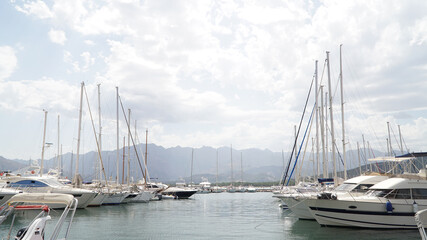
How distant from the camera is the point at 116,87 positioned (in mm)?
61844

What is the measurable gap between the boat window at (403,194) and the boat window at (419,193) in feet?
1.16

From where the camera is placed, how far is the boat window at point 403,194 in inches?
934

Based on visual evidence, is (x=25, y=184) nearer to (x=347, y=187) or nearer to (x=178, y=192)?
(x=347, y=187)

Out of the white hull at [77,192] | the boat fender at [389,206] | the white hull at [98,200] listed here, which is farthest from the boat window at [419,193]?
the white hull at [98,200]

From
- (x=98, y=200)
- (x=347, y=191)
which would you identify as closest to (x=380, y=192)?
(x=347, y=191)

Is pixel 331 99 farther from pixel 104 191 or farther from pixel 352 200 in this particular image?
pixel 104 191

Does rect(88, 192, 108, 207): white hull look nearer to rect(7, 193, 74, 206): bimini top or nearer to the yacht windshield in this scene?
the yacht windshield

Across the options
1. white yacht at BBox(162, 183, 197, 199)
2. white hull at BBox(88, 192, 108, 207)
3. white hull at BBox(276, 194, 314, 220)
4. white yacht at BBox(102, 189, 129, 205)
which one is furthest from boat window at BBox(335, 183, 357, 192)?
white yacht at BBox(162, 183, 197, 199)

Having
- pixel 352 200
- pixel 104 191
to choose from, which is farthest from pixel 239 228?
pixel 104 191

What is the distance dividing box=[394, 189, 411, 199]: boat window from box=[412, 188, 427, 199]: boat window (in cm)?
35

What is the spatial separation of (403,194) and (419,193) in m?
1.13

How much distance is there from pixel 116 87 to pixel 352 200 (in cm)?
4735

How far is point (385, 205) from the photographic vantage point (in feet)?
77.3

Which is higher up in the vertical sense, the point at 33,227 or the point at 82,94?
the point at 82,94
